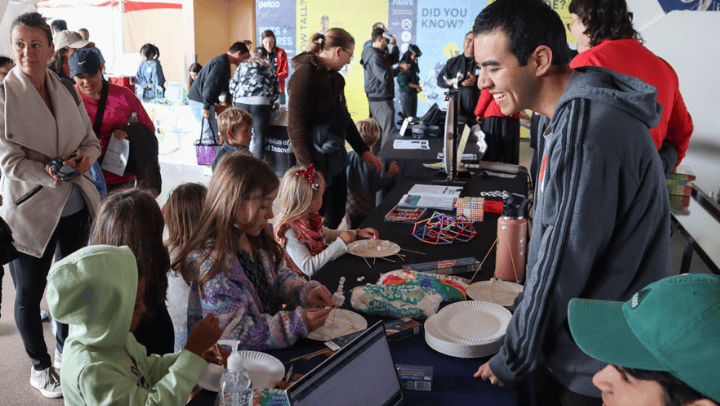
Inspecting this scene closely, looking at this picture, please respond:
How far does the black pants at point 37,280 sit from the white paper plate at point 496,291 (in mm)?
1822

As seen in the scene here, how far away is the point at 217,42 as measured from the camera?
1193 cm

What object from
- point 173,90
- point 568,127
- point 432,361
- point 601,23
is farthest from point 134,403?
point 173,90

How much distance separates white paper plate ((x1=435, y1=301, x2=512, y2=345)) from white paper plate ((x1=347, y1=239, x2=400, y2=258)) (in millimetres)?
598

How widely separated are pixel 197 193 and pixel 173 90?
760 cm

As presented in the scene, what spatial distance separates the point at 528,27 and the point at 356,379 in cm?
86

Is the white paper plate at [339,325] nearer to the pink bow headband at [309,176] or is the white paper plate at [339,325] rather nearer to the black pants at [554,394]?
the black pants at [554,394]

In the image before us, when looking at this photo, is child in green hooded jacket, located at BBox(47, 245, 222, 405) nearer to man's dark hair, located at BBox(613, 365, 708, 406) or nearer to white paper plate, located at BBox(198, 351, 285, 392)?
white paper plate, located at BBox(198, 351, 285, 392)

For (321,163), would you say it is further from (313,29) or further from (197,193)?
(313,29)

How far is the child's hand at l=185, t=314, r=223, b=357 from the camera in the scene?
1.38 metres

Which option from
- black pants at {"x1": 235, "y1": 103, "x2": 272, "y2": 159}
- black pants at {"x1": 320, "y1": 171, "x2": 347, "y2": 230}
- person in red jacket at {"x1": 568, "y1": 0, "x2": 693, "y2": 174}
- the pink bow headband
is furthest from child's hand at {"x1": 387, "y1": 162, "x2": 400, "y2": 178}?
black pants at {"x1": 235, "y1": 103, "x2": 272, "y2": 159}

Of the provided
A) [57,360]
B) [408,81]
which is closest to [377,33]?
[408,81]

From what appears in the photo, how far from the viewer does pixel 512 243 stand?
192 cm

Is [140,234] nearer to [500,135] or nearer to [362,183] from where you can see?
[362,183]

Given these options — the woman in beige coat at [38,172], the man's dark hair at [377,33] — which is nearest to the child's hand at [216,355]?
the woman in beige coat at [38,172]
